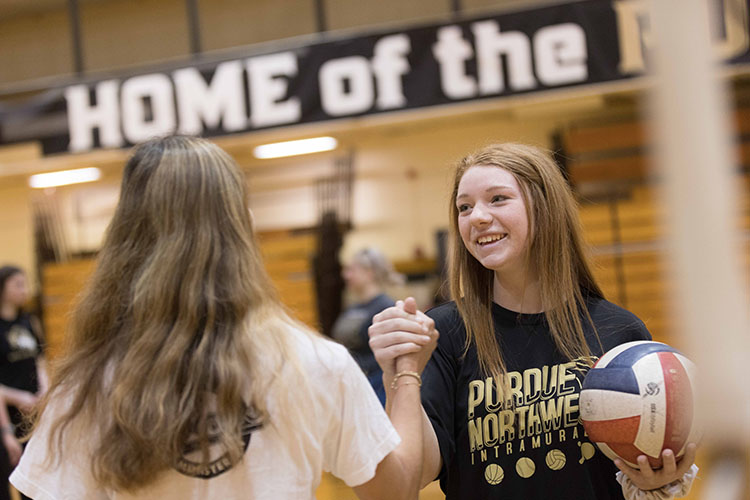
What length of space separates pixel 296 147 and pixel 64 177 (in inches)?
119

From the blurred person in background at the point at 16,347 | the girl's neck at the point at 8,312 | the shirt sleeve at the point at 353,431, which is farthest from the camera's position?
the girl's neck at the point at 8,312

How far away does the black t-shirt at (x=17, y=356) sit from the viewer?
4.85 m

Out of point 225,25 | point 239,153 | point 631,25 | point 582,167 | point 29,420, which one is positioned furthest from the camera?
point 239,153

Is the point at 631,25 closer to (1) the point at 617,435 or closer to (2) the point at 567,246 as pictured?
(2) the point at 567,246

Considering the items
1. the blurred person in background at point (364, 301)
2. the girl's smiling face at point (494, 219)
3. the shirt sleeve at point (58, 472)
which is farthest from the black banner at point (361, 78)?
the shirt sleeve at point (58, 472)

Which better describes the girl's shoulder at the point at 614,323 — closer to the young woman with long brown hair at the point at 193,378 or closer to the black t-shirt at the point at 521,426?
the black t-shirt at the point at 521,426

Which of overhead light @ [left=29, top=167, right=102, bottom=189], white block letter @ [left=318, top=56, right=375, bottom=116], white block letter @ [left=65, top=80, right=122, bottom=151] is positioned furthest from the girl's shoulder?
overhead light @ [left=29, top=167, right=102, bottom=189]

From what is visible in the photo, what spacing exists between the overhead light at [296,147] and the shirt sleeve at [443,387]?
7.25 meters

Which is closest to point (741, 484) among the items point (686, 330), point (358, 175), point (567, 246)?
point (686, 330)

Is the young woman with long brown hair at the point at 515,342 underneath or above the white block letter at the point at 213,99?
underneath

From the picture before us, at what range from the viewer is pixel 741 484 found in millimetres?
526

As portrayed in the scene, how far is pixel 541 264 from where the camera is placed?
2.02 meters

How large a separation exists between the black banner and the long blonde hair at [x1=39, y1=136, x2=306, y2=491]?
515 centimetres

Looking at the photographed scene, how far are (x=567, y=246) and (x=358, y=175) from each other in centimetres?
766
